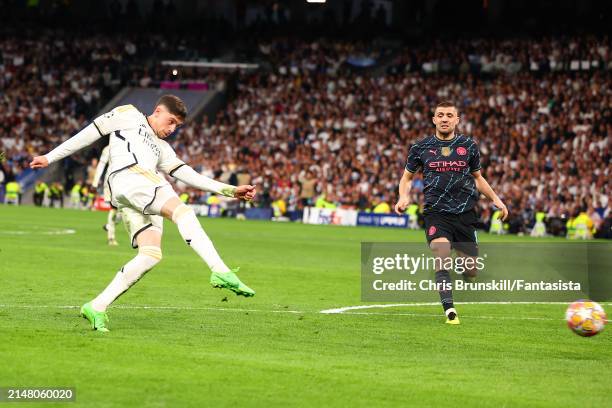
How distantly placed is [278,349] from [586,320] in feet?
10.5

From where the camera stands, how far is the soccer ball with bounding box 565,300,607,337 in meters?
12.0

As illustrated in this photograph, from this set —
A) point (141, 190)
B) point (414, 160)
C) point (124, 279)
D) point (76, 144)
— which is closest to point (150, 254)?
point (124, 279)

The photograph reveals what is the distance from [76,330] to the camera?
469 inches

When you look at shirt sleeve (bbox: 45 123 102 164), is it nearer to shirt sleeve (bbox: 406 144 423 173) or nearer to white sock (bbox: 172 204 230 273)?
white sock (bbox: 172 204 230 273)

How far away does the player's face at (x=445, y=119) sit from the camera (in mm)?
14125

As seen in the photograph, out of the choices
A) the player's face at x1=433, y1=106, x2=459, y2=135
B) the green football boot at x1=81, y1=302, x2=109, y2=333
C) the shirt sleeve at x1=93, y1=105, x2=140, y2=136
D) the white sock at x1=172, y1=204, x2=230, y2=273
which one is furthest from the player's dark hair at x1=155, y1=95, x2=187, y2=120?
the player's face at x1=433, y1=106, x2=459, y2=135

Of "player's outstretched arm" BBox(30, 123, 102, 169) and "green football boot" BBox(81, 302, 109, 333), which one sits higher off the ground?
"player's outstretched arm" BBox(30, 123, 102, 169)

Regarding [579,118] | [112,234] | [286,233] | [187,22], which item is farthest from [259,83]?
[112,234]

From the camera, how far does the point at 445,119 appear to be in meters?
14.1

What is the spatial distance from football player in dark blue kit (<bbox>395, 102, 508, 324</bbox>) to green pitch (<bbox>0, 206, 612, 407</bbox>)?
1027mm

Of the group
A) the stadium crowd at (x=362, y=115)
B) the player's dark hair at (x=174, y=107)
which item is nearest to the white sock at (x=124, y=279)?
the player's dark hair at (x=174, y=107)

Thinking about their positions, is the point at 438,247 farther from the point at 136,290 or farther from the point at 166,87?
the point at 166,87

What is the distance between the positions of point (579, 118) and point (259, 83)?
67.2 feet

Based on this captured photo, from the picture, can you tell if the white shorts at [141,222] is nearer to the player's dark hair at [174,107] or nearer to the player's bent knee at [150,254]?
the player's bent knee at [150,254]
